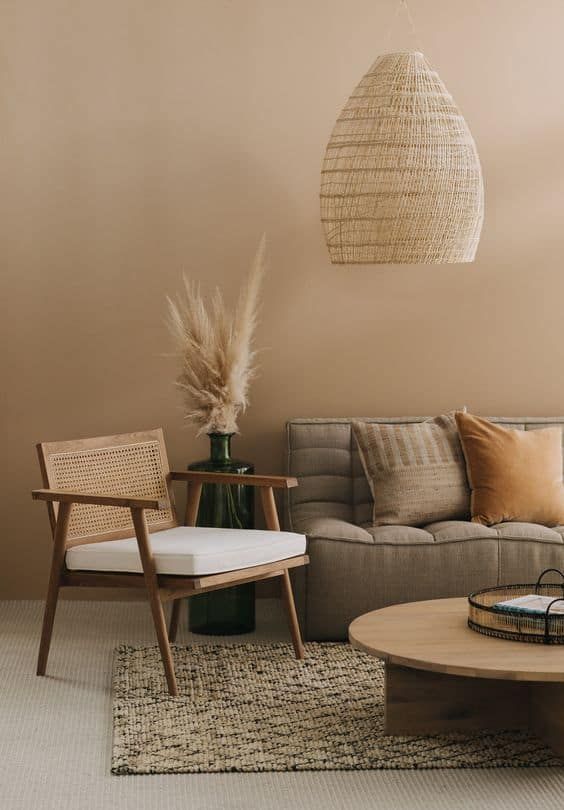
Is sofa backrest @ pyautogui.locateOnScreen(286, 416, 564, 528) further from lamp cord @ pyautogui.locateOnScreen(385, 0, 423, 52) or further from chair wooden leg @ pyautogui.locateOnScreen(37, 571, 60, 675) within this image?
lamp cord @ pyautogui.locateOnScreen(385, 0, 423, 52)

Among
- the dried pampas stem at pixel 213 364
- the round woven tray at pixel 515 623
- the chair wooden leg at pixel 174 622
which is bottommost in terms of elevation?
the chair wooden leg at pixel 174 622

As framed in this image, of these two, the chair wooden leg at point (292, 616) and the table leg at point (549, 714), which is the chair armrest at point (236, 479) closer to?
the chair wooden leg at point (292, 616)

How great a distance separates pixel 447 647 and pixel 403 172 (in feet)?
5.71

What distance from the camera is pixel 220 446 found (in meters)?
4.32

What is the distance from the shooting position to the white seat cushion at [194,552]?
3.45 m

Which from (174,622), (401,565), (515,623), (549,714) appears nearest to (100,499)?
(174,622)

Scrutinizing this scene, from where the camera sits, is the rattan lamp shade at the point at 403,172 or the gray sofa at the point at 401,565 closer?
the rattan lamp shade at the point at 403,172

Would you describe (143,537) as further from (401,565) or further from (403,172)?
(403,172)

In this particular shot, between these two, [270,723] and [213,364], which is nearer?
[270,723]

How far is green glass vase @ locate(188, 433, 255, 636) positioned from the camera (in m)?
4.29

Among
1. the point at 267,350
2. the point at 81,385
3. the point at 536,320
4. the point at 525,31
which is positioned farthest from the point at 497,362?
the point at 81,385

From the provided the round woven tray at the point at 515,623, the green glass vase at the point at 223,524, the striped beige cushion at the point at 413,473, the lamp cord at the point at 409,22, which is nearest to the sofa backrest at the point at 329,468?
the striped beige cushion at the point at 413,473

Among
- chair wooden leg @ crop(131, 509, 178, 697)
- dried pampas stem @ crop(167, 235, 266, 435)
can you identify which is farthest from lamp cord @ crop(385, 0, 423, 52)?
chair wooden leg @ crop(131, 509, 178, 697)

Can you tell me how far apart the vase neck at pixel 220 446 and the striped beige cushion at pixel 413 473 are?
55 centimetres
